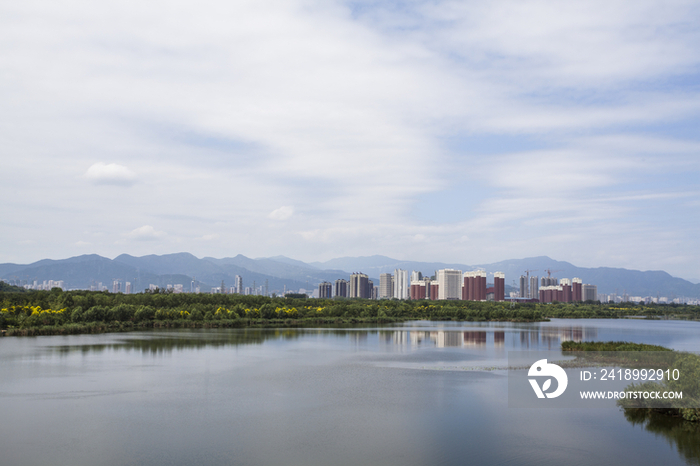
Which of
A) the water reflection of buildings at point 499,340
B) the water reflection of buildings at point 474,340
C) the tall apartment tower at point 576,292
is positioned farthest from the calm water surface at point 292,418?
the tall apartment tower at point 576,292

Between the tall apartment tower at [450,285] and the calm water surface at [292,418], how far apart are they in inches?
5329

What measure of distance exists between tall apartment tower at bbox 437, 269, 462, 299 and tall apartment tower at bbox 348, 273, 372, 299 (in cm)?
2904

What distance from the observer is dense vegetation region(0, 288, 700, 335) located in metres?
44.0

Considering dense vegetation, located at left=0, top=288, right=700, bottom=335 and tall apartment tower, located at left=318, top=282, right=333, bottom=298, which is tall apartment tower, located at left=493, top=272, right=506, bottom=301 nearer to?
dense vegetation, located at left=0, top=288, right=700, bottom=335

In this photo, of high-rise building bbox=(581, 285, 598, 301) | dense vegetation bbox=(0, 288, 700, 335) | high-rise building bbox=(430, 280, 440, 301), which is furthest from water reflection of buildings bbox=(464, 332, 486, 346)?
high-rise building bbox=(581, 285, 598, 301)

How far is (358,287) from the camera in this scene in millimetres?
180500

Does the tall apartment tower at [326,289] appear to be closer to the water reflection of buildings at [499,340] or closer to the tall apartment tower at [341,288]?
the tall apartment tower at [341,288]

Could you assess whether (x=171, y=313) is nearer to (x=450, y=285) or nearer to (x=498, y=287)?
(x=498, y=287)

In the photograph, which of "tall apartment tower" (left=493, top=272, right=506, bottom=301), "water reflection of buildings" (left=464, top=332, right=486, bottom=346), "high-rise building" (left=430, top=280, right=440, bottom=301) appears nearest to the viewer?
"water reflection of buildings" (left=464, top=332, right=486, bottom=346)

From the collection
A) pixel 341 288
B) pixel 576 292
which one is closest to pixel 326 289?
pixel 341 288

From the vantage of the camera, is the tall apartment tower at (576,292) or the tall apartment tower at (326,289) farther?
the tall apartment tower at (326,289)

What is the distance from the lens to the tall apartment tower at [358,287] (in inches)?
7096

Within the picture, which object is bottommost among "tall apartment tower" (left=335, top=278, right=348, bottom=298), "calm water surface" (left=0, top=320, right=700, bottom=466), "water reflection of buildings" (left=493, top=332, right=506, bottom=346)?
"water reflection of buildings" (left=493, top=332, right=506, bottom=346)

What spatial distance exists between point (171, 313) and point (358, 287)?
5046 inches
